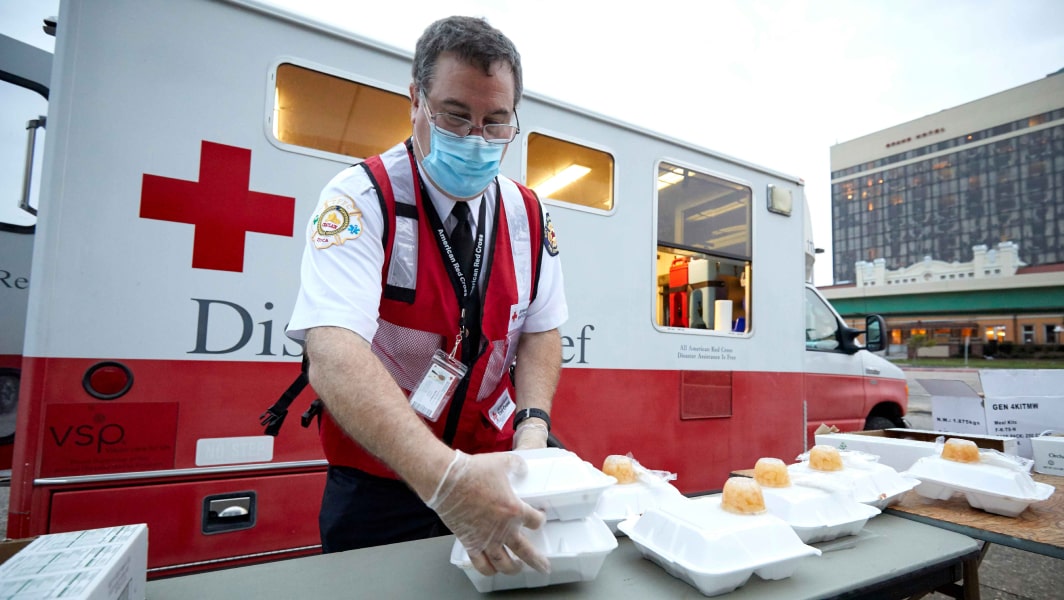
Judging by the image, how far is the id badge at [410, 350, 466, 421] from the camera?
4.59ft

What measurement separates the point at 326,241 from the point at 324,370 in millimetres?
339

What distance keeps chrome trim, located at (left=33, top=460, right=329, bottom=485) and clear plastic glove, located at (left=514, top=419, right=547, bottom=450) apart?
1.20 meters

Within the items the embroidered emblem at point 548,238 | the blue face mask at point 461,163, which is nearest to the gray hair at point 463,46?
the blue face mask at point 461,163

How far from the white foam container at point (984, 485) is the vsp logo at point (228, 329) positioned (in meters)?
2.44

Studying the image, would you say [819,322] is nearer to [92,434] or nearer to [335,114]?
[335,114]

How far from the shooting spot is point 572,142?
2982 millimetres

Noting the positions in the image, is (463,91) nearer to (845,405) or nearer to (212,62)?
(212,62)

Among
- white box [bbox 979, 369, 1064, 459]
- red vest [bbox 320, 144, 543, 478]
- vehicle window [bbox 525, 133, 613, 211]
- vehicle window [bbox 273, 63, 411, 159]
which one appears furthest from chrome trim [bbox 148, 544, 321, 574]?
white box [bbox 979, 369, 1064, 459]

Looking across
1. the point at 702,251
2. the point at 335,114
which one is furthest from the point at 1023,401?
the point at 335,114

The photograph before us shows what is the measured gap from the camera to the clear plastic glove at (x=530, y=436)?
1387 mm

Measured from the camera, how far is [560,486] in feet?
3.26

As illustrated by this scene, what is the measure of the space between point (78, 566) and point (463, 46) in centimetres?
135

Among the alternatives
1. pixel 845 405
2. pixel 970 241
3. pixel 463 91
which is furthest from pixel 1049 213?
pixel 463 91

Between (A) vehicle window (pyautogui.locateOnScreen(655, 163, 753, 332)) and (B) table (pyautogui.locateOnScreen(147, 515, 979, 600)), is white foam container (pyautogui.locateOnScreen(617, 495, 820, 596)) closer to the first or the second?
(B) table (pyautogui.locateOnScreen(147, 515, 979, 600))
